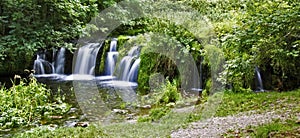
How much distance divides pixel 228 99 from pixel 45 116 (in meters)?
4.05

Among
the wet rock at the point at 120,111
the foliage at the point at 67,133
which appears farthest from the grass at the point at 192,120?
the wet rock at the point at 120,111

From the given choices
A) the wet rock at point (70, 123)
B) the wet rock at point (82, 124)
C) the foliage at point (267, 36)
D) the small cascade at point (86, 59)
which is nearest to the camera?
the foliage at point (267, 36)

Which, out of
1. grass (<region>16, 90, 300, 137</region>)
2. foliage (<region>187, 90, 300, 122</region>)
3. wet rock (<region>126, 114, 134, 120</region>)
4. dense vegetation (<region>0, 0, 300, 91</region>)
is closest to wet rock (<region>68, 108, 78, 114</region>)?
wet rock (<region>126, 114, 134, 120</region>)

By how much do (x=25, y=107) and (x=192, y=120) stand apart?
12.3 feet

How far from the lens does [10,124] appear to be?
20.7 ft

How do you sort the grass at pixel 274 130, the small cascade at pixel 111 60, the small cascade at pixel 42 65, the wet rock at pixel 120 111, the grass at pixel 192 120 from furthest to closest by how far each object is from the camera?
the small cascade at pixel 42 65
the small cascade at pixel 111 60
the wet rock at pixel 120 111
the grass at pixel 192 120
the grass at pixel 274 130

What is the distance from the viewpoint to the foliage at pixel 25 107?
652 centimetres

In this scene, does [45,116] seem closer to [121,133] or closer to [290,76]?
[121,133]

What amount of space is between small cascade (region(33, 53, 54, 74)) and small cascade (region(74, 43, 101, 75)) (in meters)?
1.06

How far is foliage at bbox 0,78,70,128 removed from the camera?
652 cm

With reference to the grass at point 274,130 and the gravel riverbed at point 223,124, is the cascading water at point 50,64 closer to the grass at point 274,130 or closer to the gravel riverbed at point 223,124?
the gravel riverbed at point 223,124

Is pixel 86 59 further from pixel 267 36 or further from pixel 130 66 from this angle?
pixel 267 36

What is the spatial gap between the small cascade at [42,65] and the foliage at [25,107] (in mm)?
4598

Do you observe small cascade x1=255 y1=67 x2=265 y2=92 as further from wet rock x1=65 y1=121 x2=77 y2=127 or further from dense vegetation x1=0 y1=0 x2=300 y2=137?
wet rock x1=65 y1=121 x2=77 y2=127
